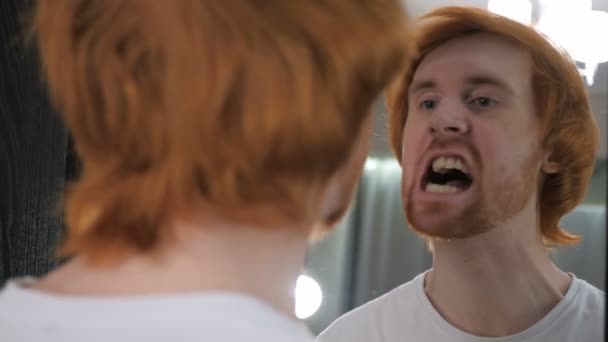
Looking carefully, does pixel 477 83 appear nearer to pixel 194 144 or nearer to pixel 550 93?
pixel 550 93

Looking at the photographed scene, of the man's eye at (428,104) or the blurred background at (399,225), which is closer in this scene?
the blurred background at (399,225)

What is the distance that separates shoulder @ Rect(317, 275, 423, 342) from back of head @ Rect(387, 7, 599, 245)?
18 centimetres

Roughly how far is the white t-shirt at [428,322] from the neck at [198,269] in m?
0.43

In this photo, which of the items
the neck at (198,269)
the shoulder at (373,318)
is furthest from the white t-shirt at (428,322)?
the neck at (198,269)

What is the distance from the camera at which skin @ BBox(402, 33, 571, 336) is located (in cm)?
82

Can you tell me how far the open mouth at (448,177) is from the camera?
829 millimetres

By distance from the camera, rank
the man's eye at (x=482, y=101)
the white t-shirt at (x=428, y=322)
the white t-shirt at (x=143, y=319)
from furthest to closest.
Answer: the man's eye at (x=482, y=101), the white t-shirt at (x=428, y=322), the white t-shirt at (x=143, y=319)

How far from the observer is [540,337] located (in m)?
0.74

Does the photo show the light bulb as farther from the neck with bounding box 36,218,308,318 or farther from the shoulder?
the neck with bounding box 36,218,308,318

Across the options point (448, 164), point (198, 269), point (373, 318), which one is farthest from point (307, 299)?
point (198, 269)

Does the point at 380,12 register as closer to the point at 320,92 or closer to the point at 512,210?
the point at 320,92

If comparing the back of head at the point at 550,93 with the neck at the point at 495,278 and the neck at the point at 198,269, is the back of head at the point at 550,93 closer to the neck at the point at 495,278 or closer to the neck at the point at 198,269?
the neck at the point at 495,278

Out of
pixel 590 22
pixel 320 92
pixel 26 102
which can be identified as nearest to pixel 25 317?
pixel 320 92

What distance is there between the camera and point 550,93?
0.85 m
